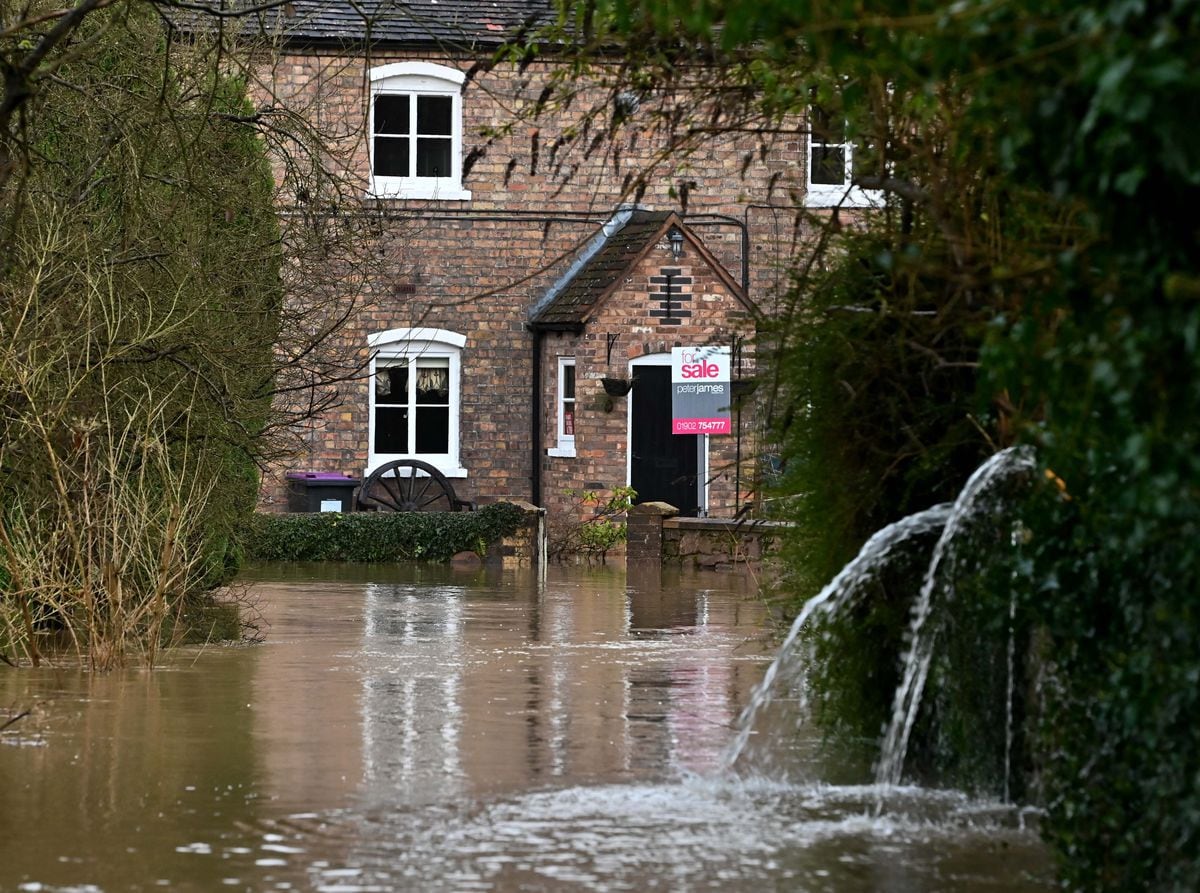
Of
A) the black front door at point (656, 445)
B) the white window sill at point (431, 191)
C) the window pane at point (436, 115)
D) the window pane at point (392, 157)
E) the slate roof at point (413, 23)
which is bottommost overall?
the black front door at point (656, 445)

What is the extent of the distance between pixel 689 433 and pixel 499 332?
3.34m

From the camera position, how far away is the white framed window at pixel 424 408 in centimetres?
2947

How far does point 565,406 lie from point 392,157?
171 inches

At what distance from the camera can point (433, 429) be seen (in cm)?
2967

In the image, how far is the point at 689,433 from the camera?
1095 inches

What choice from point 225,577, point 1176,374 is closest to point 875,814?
point 1176,374

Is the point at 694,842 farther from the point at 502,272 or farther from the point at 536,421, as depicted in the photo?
the point at 502,272

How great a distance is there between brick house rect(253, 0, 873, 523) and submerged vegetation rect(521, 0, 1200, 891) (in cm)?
1840

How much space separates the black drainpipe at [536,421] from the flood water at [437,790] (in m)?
15.0

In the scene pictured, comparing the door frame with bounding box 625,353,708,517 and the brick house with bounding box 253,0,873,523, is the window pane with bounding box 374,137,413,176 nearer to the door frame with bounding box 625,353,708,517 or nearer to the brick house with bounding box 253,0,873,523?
the brick house with bounding box 253,0,873,523

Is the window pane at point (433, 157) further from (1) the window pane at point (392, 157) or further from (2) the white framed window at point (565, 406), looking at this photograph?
(2) the white framed window at point (565, 406)

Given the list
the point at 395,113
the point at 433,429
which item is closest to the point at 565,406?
the point at 433,429

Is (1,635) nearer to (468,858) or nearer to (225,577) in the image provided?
(225,577)

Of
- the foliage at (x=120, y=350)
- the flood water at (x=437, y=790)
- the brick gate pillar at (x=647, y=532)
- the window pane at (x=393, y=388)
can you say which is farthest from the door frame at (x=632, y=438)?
the flood water at (x=437, y=790)
